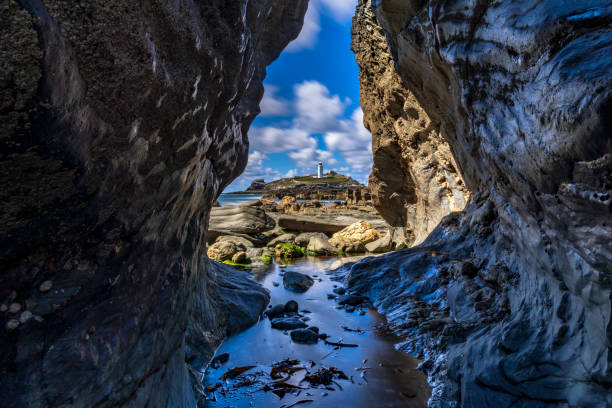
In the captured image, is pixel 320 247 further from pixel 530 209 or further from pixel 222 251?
pixel 530 209

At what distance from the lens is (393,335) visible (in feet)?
15.7

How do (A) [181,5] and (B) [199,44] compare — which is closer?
(A) [181,5]

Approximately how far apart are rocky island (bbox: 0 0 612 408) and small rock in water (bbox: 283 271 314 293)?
8.02ft

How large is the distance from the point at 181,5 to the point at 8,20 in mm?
902

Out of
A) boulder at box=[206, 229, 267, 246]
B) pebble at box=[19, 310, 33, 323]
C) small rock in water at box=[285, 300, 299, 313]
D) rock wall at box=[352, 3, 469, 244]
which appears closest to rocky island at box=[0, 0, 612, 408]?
pebble at box=[19, 310, 33, 323]

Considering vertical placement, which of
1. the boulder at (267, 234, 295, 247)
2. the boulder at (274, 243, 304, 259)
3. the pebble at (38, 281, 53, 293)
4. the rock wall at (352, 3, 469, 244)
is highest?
the rock wall at (352, 3, 469, 244)

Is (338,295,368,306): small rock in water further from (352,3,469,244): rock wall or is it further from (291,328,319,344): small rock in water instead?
(352,3,469,244): rock wall

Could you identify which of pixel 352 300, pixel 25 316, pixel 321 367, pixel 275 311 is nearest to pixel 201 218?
pixel 25 316

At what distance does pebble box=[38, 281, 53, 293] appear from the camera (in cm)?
155

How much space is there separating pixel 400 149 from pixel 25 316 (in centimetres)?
1041

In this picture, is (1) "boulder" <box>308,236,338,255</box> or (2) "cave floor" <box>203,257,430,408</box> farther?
(1) "boulder" <box>308,236,338,255</box>

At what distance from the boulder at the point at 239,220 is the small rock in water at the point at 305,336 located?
34.8ft

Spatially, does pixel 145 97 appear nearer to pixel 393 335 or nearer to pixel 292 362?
pixel 292 362

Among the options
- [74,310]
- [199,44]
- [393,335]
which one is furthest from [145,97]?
[393,335]
